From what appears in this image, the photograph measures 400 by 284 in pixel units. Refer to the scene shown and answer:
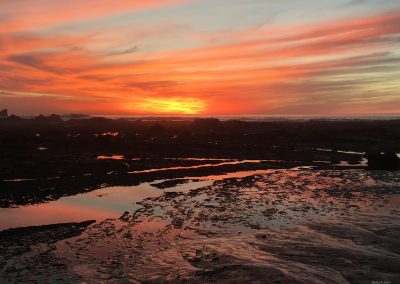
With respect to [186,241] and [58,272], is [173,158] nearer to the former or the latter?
[186,241]

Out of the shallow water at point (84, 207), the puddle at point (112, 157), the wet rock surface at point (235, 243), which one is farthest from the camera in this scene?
the puddle at point (112, 157)

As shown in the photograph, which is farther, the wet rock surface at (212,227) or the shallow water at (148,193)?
the shallow water at (148,193)

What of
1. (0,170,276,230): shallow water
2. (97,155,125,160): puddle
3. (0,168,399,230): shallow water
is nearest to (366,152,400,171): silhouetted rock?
(0,168,399,230): shallow water

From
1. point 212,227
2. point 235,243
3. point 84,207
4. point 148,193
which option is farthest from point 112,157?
point 235,243

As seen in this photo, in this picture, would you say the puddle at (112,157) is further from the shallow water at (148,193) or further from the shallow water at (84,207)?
the shallow water at (84,207)

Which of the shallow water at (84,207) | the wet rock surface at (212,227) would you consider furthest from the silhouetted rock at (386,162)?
the shallow water at (84,207)

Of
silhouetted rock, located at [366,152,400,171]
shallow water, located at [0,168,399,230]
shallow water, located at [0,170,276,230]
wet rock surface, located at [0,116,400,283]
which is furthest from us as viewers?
silhouetted rock, located at [366,152,400,171]

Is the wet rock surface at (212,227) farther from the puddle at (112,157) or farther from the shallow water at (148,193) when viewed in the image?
the puddle at (112,157)

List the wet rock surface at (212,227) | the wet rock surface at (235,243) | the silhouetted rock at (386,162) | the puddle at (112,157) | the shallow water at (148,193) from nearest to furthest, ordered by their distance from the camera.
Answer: the wet rock surface at (235,243), the wet rock surface at (212,227), the shallow water at (148,193), the silhouetted rock at (386,162), the puddle at (112,157)

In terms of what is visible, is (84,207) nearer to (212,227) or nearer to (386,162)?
(212,227)

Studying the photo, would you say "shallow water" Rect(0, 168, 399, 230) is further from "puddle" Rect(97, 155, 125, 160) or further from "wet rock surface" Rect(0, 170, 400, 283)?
"puddle" Rect(97, 155, 125, 160)

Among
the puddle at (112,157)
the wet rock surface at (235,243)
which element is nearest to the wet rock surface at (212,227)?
the wet rock surface at (235,243)

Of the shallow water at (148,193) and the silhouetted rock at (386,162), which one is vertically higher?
the silhouetted rock at (386,162)
